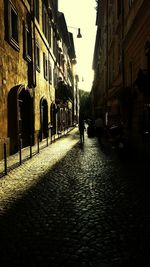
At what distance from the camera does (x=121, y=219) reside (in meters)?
4.95

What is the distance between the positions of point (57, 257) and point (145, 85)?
27.6ft

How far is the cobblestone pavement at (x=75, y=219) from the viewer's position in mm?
3590

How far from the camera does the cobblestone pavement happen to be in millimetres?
3590

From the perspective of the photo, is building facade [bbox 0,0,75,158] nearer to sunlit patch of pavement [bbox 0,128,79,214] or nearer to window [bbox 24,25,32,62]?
window [bbox 24,25,32,62]

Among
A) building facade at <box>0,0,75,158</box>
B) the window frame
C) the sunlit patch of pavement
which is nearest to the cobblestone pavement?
the sunlit patch of pavement

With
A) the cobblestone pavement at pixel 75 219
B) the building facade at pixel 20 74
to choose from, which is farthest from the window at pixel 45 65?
the cobblestone pavement at pixel 75 219

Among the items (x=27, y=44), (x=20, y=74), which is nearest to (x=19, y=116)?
(x=20, y=74)

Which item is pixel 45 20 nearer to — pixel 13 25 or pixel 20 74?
pixel 13 25

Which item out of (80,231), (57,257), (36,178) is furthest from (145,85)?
(57,257)

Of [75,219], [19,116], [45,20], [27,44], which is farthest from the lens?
[45,20]

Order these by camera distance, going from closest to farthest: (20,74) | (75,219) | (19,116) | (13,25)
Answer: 1. (75,219)
2. (13,25)
3. (20,74)
4. (19,116)

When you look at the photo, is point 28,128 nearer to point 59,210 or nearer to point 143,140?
point 143,140

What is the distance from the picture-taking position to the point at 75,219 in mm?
4992

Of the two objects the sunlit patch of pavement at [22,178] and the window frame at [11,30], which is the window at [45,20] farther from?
the sunlit patch of pavement at [22,178]
